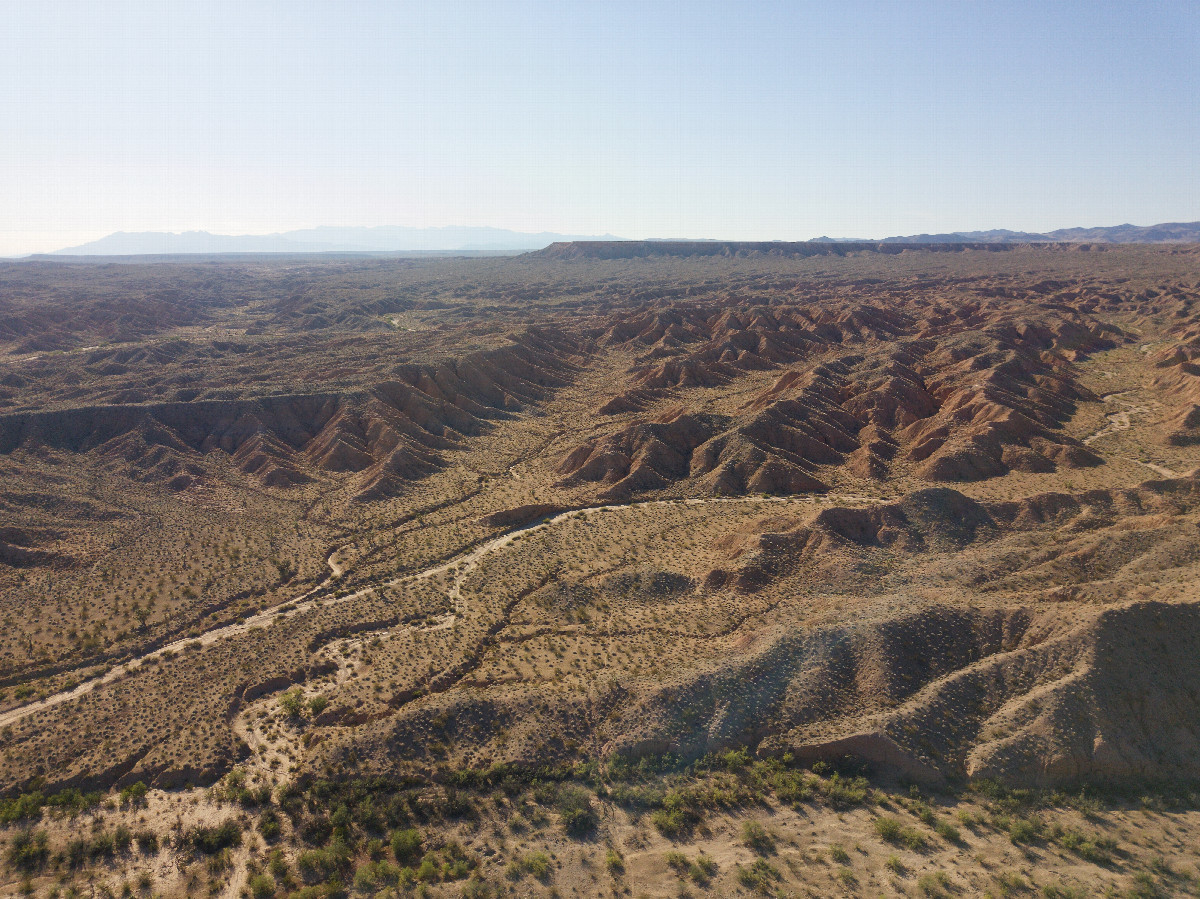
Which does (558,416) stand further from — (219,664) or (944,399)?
(219,664)

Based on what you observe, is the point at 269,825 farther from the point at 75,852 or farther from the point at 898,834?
the point at 898,834

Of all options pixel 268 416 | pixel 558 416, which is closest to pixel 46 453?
pixel 268 416

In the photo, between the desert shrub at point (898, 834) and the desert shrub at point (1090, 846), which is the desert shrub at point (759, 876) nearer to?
the desert shrub at point (898, 834)

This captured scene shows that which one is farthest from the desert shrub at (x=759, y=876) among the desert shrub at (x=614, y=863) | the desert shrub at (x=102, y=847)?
the desert shrub at (x=102, y=847)

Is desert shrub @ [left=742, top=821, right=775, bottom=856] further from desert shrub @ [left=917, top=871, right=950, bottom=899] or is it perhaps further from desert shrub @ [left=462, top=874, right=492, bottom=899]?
desert shrub @ [left=462, top=874, right=492, bottom=899]

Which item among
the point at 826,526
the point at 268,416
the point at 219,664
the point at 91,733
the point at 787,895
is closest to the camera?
the point at 787,895

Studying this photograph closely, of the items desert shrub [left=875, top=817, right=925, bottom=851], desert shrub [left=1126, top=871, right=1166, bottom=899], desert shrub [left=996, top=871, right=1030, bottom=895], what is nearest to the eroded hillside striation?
desert shrub [left=875, top=817, right=925, bottom=851]
